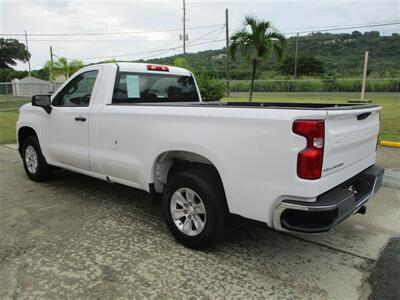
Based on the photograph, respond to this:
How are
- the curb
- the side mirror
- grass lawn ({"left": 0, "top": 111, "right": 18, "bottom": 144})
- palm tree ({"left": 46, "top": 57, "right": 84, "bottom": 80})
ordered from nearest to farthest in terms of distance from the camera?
the side mirror
the curb
grass lawn ({"left": 0, "top": 111, "right": 18, "bottom": 144})
palm tree ({"left": 46, "top": 57, "right": 84, "bottom": 80})

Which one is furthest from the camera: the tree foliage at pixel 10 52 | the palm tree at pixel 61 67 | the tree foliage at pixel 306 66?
the tree foliage at pixel 10 52

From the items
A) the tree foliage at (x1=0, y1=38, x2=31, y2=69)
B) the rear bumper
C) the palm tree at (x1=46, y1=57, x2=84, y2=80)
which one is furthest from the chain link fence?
the tree foliage at (x1=0, y1=38, x2=31, y2=69)

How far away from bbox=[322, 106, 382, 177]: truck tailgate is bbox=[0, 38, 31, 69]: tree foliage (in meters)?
87.3

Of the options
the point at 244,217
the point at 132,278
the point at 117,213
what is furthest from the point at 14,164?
the point at 244,217

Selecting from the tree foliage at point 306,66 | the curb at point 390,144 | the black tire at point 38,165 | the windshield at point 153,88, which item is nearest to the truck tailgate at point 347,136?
the windshield at point 153,88

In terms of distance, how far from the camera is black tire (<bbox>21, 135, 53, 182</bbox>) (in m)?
5.83

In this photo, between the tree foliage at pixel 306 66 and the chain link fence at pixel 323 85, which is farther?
the tree foliage at pixel 306 66

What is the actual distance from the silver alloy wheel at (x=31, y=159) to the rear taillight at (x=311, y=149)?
450 centimetres

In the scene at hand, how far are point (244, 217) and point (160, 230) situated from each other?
4.30 feet

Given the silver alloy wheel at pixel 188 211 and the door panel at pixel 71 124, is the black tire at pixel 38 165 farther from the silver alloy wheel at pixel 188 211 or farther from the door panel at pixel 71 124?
the silver alloy wheel at pixel 188 211

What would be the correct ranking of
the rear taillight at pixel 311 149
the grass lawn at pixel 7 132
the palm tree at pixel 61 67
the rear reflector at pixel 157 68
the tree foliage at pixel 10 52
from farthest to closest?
the tree foliage at pixel 10 52, the palm tree at pixel 61 67, the grass lawn at pixel 7 132, the rear reflector at pixel 157 68, the rear taillight at pixel 311 149

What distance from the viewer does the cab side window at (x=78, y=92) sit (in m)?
4.85

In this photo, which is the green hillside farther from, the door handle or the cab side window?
the door handle

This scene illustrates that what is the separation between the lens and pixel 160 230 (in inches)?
168
